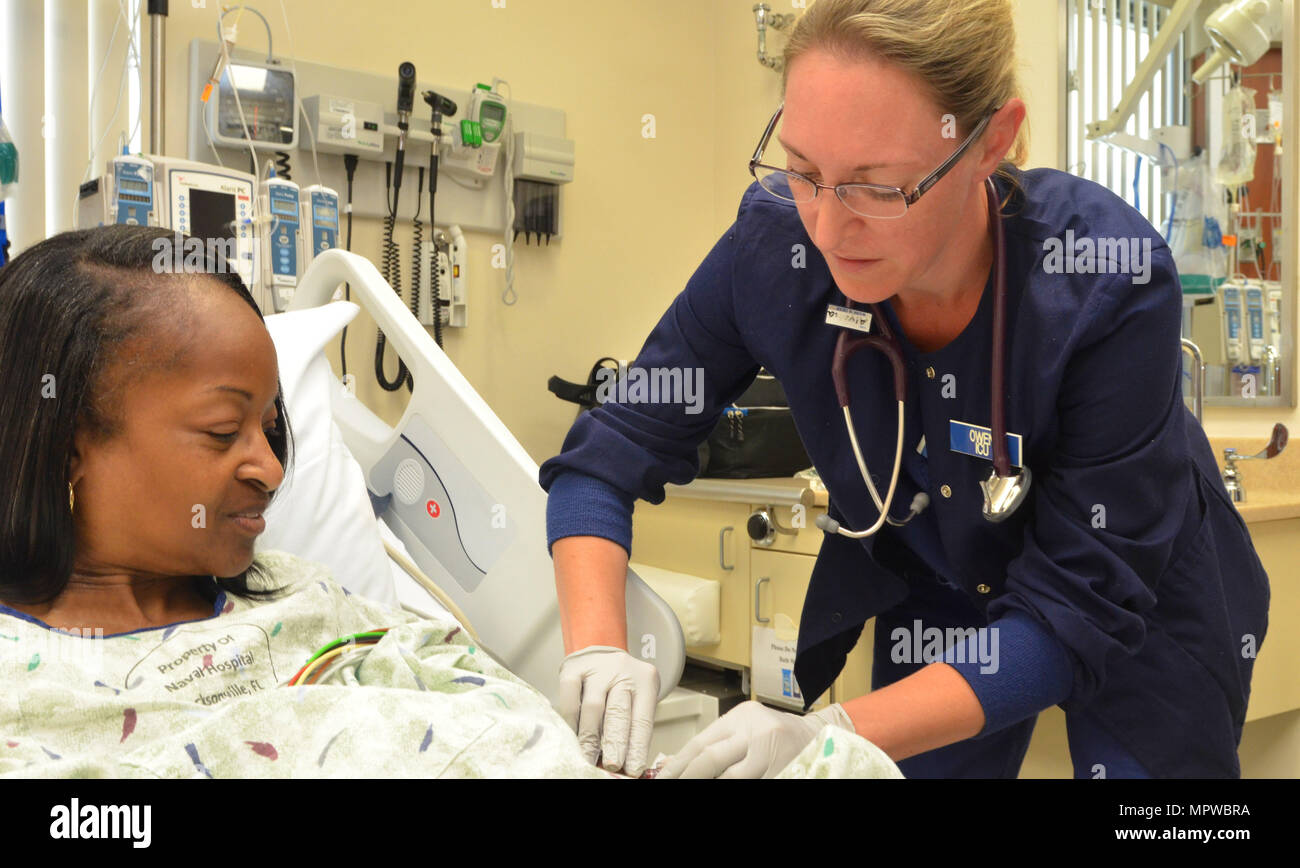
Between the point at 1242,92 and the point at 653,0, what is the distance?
2040 mm

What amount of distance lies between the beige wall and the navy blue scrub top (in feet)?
6.34

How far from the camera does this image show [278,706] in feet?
2.59

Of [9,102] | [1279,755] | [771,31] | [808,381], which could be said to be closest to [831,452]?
[808,381]

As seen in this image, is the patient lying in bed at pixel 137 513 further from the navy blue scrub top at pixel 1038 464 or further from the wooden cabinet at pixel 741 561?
the wooden cabinet at pixel 741 561

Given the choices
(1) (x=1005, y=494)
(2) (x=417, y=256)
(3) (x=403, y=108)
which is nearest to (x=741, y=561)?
(2) (x=417, y=256)

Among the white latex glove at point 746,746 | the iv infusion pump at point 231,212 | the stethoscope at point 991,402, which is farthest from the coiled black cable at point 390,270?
the white latex glove at point 746,746

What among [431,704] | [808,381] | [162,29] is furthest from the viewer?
[162,29]

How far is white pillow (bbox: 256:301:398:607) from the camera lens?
144cm

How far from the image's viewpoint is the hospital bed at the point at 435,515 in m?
1.38

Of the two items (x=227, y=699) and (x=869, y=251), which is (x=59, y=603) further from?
(x=869, y=251)

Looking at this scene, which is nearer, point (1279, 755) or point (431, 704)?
point (431, 704)

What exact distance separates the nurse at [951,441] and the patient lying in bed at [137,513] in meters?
0.29

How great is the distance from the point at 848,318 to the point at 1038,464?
26 cm

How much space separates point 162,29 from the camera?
2443 millimetres
